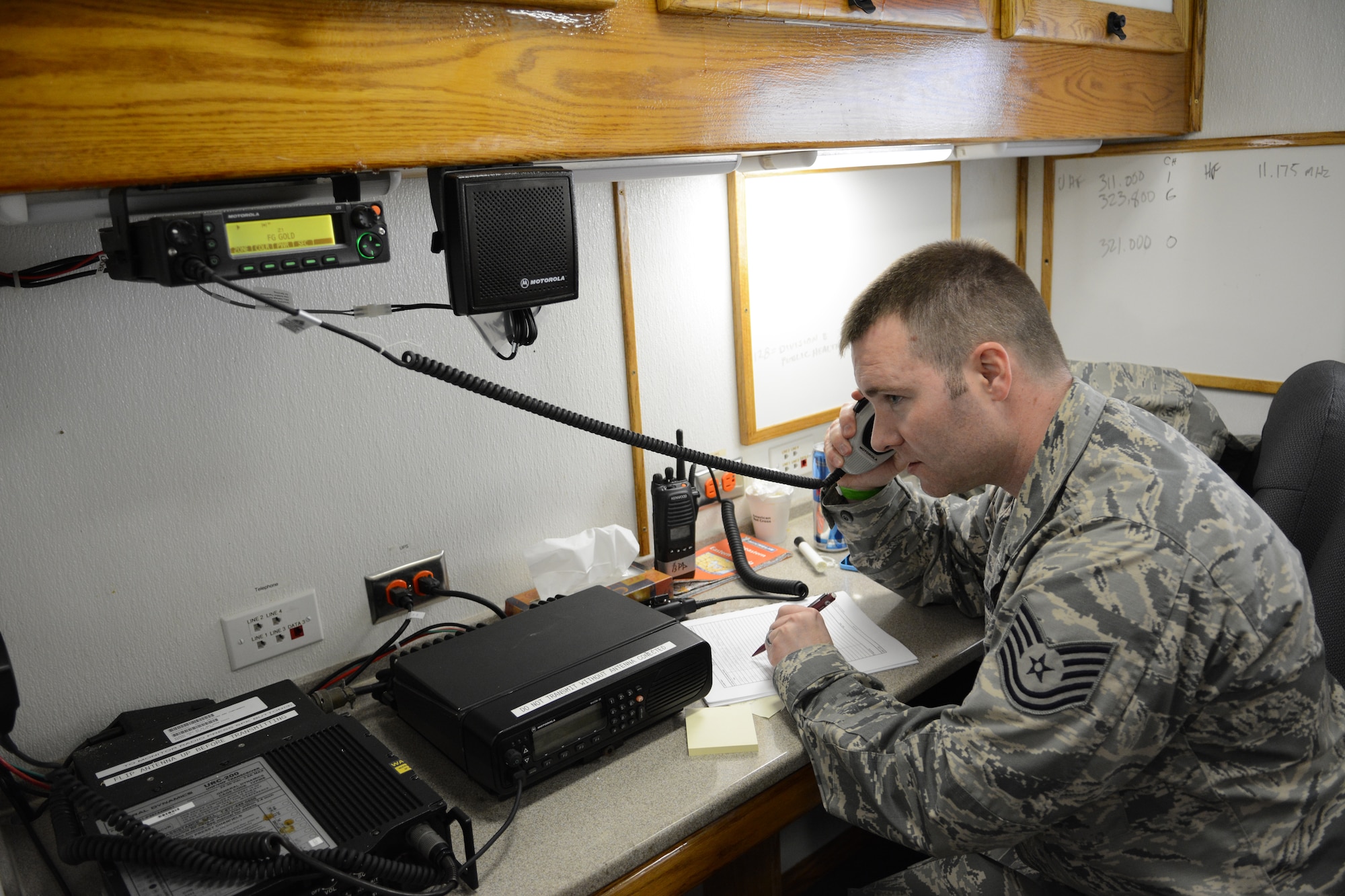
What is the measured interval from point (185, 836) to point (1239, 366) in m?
2.34

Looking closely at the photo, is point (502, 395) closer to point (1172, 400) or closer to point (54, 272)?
point (54, 272)

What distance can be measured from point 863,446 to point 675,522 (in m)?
0.40

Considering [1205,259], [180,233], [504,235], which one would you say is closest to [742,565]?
[504,235]

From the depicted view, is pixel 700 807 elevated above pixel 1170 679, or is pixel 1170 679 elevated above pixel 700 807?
pixel 1170 679

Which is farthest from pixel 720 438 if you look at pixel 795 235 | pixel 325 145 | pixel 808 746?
pixel 325 145

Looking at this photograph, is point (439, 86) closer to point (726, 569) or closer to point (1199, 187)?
point (726, 569)

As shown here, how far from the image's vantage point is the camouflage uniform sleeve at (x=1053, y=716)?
101 cm

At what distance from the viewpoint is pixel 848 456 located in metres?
1.62

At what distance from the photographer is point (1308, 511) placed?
5.09 feet

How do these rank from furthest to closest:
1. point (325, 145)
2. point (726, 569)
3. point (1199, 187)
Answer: point (1199, 187) < point (726, 569) < point (325, 145)

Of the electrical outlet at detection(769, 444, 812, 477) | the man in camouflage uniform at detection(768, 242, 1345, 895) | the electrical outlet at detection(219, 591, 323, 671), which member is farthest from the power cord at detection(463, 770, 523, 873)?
the electrical outlet at detection(769, 444, 812, 477)

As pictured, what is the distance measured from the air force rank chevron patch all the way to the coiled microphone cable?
62 cm

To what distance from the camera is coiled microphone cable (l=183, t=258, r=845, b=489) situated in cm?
100

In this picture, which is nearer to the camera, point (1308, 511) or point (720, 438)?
point (1308, 511)
